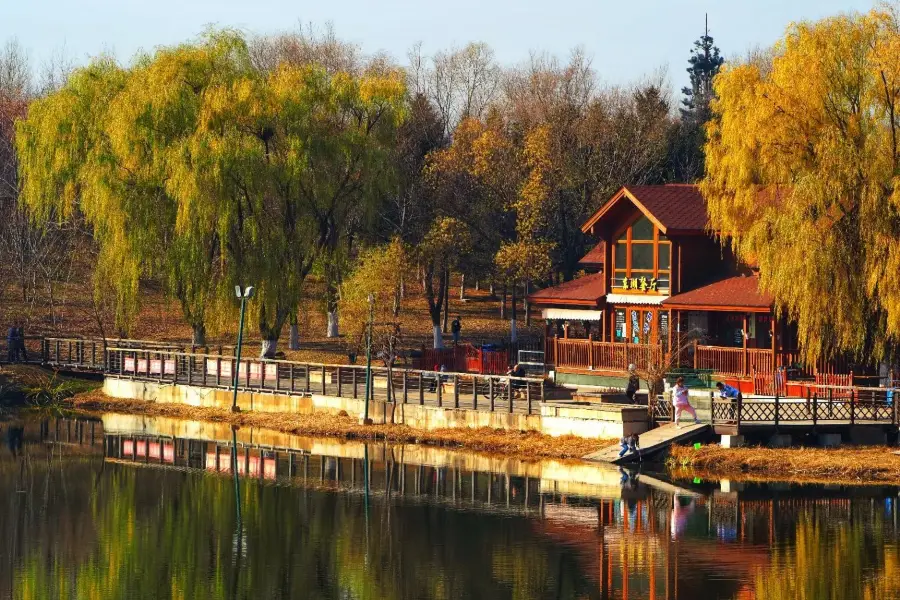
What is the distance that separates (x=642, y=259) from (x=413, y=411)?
458 inches

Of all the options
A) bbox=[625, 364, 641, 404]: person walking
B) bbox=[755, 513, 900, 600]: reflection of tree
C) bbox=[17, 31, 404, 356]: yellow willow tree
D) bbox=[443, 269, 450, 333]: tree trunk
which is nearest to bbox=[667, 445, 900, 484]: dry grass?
bbox=[755, 513, 900, 600]: reflection of tree

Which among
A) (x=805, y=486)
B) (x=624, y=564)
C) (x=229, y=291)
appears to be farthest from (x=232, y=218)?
(x=624, y=564)

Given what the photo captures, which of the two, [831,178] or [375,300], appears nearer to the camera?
[831,178]

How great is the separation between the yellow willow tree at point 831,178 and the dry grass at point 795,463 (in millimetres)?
4554

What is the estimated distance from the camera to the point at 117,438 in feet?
160

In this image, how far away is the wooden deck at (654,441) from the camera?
41.2 m

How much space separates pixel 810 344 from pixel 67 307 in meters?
40.5

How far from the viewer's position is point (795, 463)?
1594 inches

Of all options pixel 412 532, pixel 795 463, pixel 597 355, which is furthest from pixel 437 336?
pixel 412 532

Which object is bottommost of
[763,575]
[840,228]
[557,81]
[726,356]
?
[763,575]

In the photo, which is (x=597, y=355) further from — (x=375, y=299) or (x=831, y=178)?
(x=831, y=178)

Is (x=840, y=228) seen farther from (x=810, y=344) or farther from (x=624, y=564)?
(x=624, y=564)

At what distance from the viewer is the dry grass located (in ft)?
130

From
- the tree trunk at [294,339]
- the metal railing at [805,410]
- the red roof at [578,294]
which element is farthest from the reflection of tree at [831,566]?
the tree trunk at [294,339]
